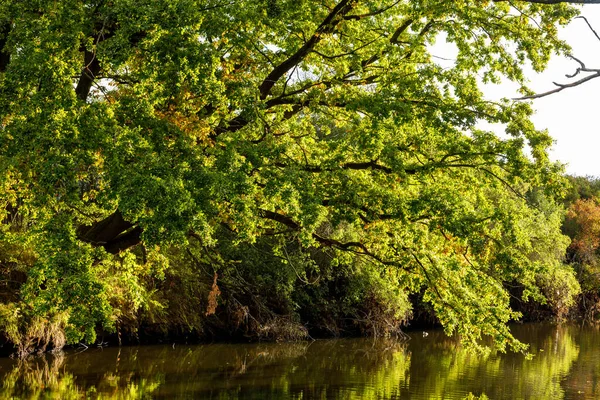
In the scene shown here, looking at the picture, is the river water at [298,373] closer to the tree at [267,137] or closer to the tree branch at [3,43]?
the tree at [267,137]

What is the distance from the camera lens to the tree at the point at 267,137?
11.4 meters

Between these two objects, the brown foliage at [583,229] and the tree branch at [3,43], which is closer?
the tree branch at [3,43]

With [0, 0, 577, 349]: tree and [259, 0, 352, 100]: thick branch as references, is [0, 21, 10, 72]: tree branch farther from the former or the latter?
[259, 0, 352, 100]: thick branch

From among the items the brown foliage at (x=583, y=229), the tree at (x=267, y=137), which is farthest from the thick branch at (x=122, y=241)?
the brown foliage at (x=583, y=229)

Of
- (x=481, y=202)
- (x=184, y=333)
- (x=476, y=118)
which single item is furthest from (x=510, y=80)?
(x=184, y=333)

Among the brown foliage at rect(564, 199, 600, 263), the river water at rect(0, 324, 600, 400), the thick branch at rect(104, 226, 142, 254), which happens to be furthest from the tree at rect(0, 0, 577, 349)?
the brown foliage at rect(564, 199, 600, 263)

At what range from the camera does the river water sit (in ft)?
56.6

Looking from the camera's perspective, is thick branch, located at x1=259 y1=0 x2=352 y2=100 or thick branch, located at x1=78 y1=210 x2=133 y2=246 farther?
thick branch, located at x1=78 y1=210 x2=133 y2=246

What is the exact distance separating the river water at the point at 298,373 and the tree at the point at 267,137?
347cm

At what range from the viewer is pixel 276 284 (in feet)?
89.3

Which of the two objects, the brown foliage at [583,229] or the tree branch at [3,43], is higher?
the brown foliage at [583,229]

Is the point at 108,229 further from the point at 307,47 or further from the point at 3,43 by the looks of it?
the point at 307,47

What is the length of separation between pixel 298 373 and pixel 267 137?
8.93 meters

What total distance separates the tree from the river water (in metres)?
3.47
